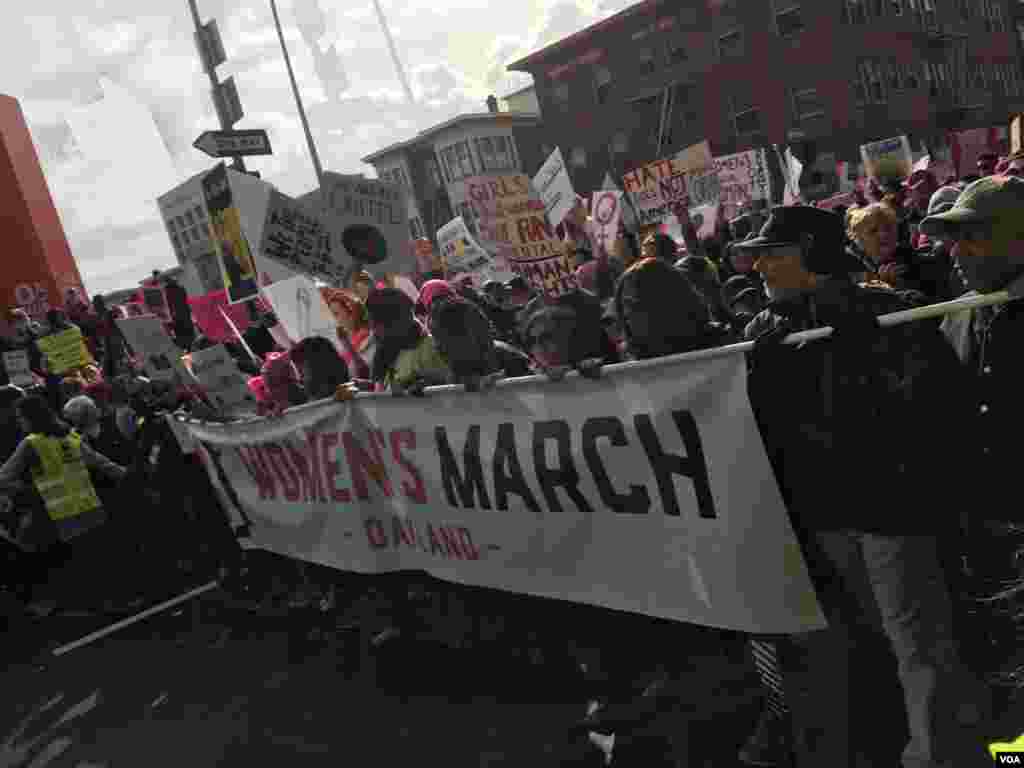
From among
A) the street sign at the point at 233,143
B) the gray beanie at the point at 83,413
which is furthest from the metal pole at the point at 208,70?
the gray beanie at the point at 83,413

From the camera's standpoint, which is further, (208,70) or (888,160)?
(888,160)

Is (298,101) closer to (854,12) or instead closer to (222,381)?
(222,381)

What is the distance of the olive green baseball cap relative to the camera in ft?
8.74

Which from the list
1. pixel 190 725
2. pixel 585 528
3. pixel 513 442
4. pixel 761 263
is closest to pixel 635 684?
pixel 585 528

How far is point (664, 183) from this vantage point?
36.6 feet

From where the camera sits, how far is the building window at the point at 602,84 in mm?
44375

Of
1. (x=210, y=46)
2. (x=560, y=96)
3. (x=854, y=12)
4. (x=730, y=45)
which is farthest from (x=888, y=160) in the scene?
(x=560, y=96)

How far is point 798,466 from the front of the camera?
9.62 ft

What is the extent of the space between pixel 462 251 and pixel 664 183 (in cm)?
314

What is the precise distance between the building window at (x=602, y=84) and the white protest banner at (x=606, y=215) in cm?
3854

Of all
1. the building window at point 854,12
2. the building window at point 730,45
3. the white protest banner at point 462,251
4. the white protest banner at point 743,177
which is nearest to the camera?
the white protest banner at point 462,251

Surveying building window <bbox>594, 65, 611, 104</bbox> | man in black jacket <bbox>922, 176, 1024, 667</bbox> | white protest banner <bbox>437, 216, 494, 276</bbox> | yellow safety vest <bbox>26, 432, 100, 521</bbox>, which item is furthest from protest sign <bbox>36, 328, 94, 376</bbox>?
building window <bbox>594, 65, 611, 104</bbox>

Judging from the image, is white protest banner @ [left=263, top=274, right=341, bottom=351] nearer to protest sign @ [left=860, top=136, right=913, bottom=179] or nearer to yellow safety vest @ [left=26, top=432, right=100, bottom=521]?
yellow safety vest @ [left=26, top=432, right=100, bottom=521]

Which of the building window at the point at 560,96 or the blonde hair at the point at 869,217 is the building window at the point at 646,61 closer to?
the building window at the point at 560,96
